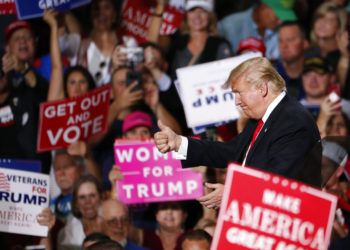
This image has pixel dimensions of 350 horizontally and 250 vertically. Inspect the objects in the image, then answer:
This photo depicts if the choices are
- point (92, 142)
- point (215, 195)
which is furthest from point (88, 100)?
point (215, 195)

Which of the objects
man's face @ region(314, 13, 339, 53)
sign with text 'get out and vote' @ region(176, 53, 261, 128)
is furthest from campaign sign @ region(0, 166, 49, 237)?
man's face @ region(314, 13, 339, 53)

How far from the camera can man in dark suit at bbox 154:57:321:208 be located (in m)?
5.29

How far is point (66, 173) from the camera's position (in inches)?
324

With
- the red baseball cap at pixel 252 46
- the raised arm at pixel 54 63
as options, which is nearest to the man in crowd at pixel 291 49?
the red baseball cap at pixel 252 46

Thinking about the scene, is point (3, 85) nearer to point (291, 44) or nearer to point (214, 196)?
point (291, 44)

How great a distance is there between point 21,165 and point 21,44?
185 cm

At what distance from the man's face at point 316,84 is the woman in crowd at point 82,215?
1.96 m

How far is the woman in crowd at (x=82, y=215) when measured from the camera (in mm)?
7758

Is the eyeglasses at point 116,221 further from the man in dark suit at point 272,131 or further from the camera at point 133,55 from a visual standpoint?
the man in dark suit at point 272,131

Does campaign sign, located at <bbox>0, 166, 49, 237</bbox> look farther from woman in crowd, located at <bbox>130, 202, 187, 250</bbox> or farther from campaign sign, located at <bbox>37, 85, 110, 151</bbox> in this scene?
campaign sign, located at <bbox>37, 85, 110, 151</bbox>

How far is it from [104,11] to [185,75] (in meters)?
1.73

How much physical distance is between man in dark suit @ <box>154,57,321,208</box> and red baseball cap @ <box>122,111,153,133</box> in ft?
8.78

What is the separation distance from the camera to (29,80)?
350 inches

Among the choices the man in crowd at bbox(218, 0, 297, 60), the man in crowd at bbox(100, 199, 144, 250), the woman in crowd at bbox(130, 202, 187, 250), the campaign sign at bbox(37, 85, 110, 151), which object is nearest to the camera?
the man in crowd at bbox(100, 199, 144, 250)
